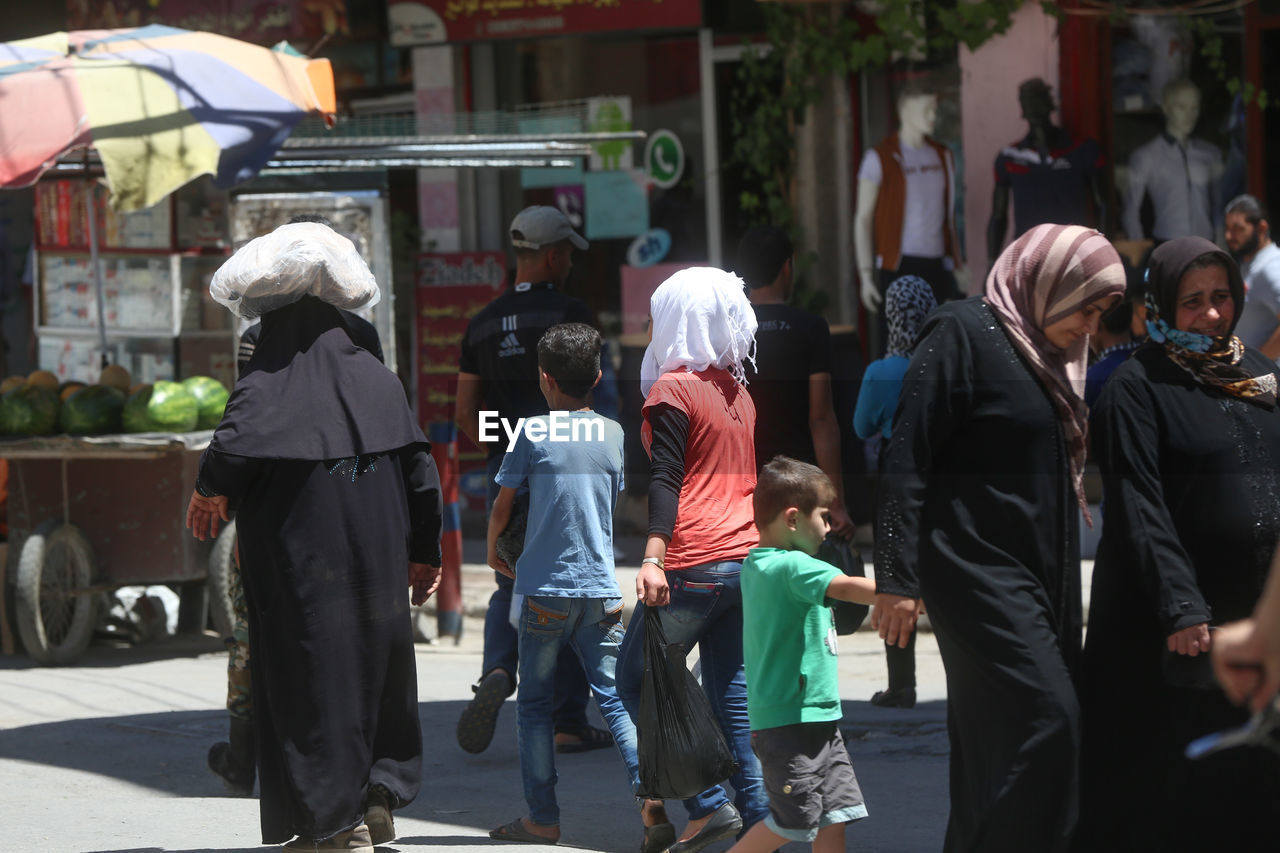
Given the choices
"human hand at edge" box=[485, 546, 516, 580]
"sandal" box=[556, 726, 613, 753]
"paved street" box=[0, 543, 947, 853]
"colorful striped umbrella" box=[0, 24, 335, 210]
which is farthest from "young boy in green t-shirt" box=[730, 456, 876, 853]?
"colorful striped umbrella" box=[0, 24, 335, 210]

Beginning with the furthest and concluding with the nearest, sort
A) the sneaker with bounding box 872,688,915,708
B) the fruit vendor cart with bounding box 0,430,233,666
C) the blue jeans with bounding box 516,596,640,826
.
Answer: the fruit vendor cart with bounding box 0,430,233,666 → the sneaker with bounding box 872,688,915,708 → the blue jeans with bounding box 516,596,640,826

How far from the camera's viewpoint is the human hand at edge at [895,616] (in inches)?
146

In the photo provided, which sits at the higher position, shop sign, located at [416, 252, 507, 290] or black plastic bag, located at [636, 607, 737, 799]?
shop sign, located at [416, 252, 507, 290]

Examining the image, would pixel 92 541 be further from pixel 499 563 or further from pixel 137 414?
pixel 499 563

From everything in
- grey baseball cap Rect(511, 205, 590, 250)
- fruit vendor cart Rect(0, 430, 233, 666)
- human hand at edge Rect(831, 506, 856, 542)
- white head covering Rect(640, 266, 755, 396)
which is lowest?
fruit vendor cart Rect(0, 430, 233, 666)

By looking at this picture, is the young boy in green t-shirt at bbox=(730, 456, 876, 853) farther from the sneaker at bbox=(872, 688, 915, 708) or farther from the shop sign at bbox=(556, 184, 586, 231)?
the shop sign at bbox=(556, 184, 586, 231)

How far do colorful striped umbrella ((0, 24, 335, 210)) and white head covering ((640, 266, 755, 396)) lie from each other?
11.4 ft

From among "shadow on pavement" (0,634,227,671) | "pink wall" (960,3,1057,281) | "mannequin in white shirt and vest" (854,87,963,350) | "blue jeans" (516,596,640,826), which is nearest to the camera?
"blue jeans" (516,596,640,826)

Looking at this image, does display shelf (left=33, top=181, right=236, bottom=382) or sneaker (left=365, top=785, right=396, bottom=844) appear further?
display shelf (left=33, top=181, right=236, bottom=382)

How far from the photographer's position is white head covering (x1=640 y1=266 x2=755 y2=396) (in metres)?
4.55

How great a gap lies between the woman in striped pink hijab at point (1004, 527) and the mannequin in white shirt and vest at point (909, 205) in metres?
6.17

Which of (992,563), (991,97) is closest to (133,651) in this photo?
(992,563)

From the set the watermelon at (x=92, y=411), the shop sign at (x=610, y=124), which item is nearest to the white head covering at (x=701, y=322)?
the watermelon at (x=92, y=411)

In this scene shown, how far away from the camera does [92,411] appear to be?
767 centimetres
